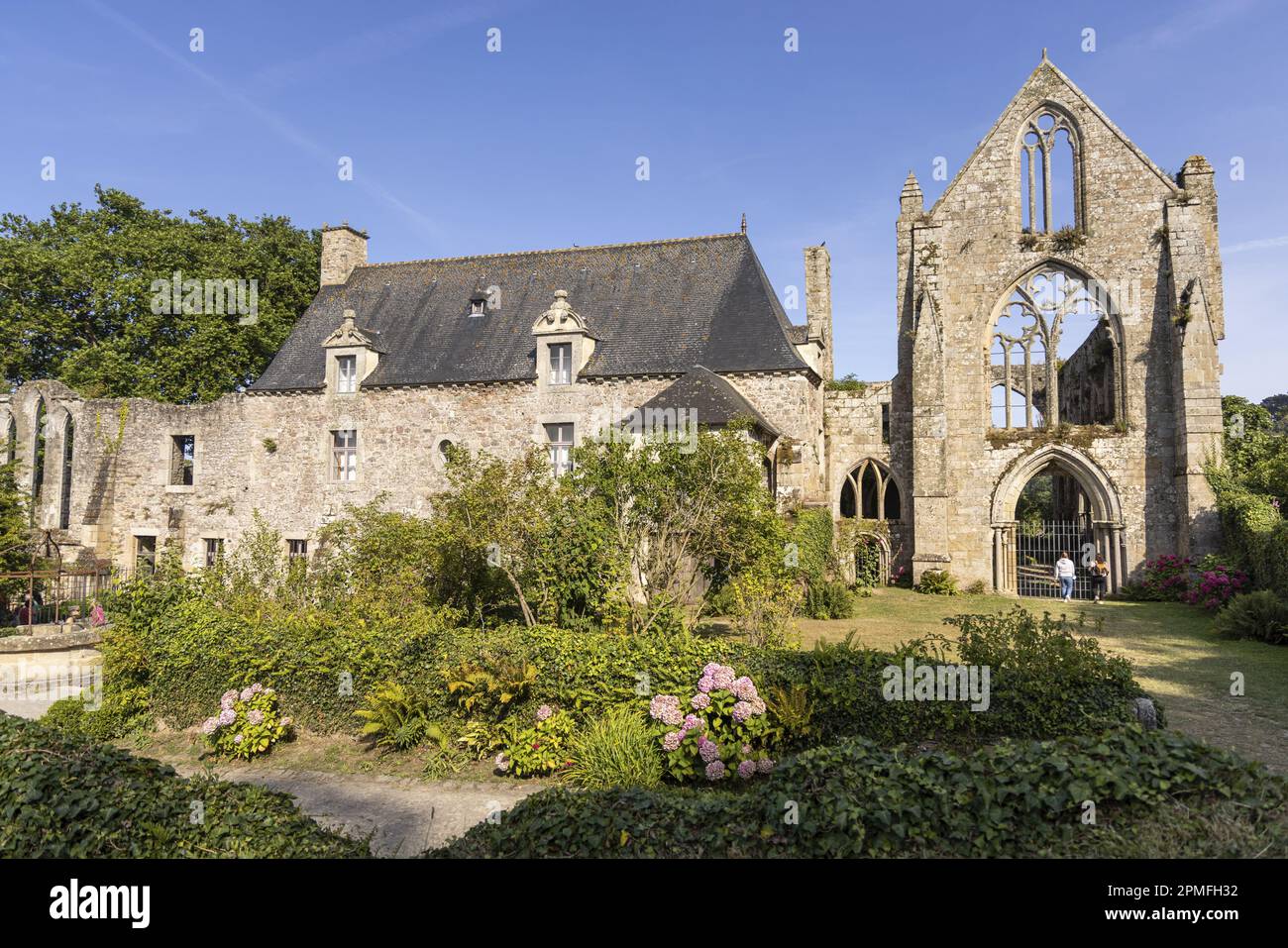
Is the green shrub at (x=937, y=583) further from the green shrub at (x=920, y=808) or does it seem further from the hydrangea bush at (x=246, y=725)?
the hydrangea bush at (x=246, y=725)

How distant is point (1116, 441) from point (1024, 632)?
15.5 m

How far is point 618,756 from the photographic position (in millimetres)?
7605

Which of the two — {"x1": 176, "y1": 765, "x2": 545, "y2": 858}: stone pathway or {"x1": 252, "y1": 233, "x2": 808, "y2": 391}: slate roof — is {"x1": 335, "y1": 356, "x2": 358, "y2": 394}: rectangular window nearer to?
{"x1": 252, "y1": 233, "x2": 808, "y2": 391}: slate roof

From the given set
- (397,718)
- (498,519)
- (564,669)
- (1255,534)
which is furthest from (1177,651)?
(397,718)

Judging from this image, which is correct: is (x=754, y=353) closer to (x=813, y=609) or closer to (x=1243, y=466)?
(x=813, y=609)

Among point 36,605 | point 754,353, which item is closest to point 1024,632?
point 754,353

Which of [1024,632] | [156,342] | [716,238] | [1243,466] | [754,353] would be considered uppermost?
[716,238]

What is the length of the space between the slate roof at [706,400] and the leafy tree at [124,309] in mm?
18519

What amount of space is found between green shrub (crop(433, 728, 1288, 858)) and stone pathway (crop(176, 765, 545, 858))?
1.94 m

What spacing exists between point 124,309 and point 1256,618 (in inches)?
1377

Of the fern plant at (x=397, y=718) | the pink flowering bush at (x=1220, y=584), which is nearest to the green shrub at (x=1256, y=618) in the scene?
the pink flowering bush at (x=1220, y=584)

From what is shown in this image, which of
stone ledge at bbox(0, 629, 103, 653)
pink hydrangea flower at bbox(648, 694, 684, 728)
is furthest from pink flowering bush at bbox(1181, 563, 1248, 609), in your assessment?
stone ledge at bbox(0, 629, 103, 653)

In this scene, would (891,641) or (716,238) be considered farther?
(716,238)
